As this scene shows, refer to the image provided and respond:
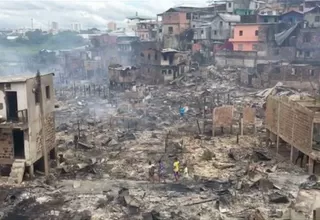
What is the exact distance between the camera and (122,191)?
19141 millimetres

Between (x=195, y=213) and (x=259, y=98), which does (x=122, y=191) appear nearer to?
(x=195, y=213)

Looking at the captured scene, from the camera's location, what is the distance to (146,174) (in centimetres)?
2211

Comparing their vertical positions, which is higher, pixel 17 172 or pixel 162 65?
pixel 162 65

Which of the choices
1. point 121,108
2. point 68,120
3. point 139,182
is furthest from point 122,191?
point 121,108

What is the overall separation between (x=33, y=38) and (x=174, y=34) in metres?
48.6

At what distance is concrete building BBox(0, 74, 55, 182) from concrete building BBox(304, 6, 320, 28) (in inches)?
1758

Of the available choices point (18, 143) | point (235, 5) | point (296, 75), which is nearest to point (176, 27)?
point (235, 5)

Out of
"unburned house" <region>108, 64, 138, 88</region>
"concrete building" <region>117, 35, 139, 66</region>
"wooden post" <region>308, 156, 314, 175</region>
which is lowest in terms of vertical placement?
"wooden post" <region>308, 156, 314, 175</region>

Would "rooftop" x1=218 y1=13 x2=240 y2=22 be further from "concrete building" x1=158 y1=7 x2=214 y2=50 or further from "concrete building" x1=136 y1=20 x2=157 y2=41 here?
"concrete building" x1=136 y1=20 x2=157 y2=41

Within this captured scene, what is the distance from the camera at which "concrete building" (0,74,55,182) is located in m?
20.7

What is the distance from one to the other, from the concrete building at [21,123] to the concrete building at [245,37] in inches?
1643

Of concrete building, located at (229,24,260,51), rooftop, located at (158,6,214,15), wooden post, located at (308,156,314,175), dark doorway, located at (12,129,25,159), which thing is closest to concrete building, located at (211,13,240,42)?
concrete building, located at (229,24,260,51)

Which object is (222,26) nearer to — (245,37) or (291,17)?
(245,37)

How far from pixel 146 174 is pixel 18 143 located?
708cm
